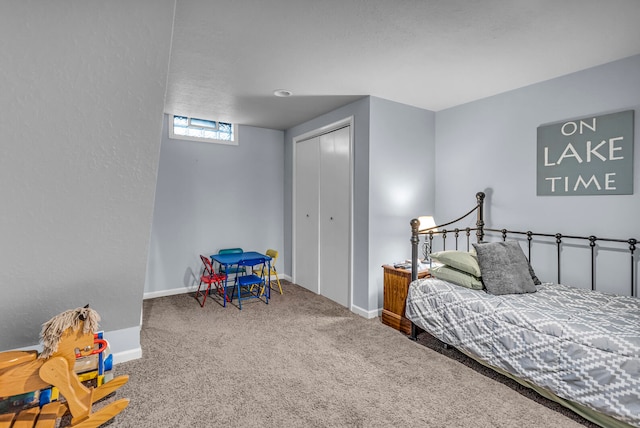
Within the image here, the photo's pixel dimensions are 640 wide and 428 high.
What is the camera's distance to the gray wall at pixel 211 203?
436 cm

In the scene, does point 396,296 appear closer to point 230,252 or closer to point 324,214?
point 324,214

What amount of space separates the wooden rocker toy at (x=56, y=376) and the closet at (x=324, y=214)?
2.56 meters

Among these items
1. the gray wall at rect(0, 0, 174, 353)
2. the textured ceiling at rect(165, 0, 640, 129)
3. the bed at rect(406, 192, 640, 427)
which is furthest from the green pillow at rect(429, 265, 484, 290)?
the gray wall at rect(0, 0, 174, 353)

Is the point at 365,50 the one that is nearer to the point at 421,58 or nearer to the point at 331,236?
the point at 421,58

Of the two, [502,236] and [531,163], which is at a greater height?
[531,163]

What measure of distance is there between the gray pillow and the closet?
1535 millimetres

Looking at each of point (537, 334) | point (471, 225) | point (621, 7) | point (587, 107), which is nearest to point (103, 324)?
point (537, 334)

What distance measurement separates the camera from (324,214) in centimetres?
433

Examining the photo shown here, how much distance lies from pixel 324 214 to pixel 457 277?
1999 millimetres

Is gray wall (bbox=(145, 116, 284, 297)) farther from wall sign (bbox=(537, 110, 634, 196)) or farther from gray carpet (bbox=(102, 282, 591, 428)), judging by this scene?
wall sign (bbox=(537, 110, 634, 196))

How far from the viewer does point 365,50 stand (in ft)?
7.98

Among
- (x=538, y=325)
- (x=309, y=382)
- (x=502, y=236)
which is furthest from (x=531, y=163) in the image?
(x=309, y=382)

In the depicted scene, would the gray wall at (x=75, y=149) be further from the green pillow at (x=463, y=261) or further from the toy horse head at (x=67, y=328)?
the green pillow at (x=463, y=261)

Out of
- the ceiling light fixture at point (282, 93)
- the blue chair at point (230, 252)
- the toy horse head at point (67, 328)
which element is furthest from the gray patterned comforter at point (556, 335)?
the blue chair at point (230, 252)
